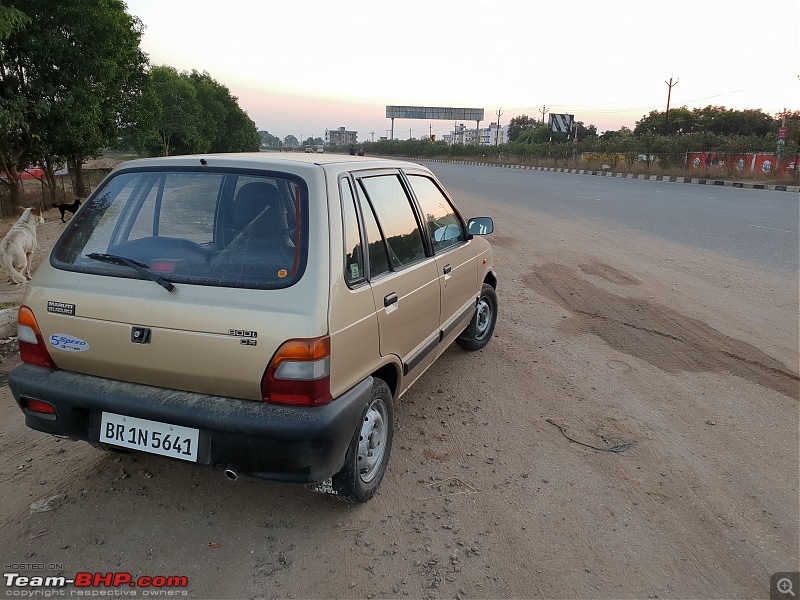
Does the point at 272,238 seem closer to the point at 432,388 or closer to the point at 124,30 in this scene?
the point at 432,388

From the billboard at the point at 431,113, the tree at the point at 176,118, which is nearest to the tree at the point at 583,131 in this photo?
the billboard at the point at 431,113

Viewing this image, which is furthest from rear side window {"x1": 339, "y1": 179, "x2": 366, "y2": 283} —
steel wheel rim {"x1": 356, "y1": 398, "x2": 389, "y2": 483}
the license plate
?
the license plate

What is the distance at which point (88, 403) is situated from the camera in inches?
99.2

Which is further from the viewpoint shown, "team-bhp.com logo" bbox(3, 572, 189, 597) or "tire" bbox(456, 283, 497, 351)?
"tire" bbox(456, 283, 497, 351)

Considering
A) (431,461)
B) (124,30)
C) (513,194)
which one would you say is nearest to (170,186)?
(431,461)

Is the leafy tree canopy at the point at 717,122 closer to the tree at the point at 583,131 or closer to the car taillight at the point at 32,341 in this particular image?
the tree at the point at 583,131

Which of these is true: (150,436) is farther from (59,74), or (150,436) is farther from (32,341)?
(59,74)

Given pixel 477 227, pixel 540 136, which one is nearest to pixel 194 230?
pixel 477 227

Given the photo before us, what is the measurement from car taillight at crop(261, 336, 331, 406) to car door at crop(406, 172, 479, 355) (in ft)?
5.03

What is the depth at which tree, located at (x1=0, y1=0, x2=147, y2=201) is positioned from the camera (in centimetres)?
1130

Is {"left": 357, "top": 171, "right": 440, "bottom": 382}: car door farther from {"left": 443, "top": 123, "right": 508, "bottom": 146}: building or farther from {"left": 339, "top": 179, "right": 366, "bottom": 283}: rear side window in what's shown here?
{"left": 443, "top": 123, "right": 508, "bottom": 146}: building

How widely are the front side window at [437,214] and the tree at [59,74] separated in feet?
31.0

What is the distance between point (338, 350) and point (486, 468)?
1.34 m

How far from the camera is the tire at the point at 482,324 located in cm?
496
